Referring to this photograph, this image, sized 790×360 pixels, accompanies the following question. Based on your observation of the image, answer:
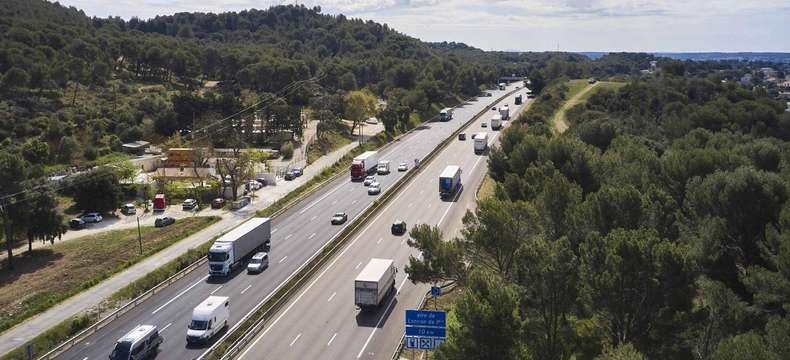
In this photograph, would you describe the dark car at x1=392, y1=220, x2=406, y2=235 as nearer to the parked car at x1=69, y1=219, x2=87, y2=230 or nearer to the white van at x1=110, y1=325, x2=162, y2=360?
the white van at x1=110, y1=325, x2=162, y2=360

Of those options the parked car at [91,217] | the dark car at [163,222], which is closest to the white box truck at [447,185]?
the dark car at [163,222]

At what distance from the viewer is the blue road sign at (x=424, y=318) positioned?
32188mm

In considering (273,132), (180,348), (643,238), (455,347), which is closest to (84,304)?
(180,348)

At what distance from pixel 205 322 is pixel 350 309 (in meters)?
10.4

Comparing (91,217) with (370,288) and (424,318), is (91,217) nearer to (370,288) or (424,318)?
(370,288)

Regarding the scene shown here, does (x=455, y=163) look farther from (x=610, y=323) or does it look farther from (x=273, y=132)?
(x=610, y=323)

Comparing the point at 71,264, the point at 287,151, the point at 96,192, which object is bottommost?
the point at 71,264

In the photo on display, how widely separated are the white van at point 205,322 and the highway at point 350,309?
2800 millimetres

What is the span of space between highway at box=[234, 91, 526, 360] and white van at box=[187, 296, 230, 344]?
2.80 m

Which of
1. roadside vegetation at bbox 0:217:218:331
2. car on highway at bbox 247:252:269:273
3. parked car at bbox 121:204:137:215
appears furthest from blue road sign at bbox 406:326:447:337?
parked car at bbox 121:204:137:215

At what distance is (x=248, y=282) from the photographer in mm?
49688

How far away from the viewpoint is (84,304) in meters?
46.3

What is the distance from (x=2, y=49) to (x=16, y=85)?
19.7 meters

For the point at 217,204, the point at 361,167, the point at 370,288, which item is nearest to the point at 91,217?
the point at 217,204
